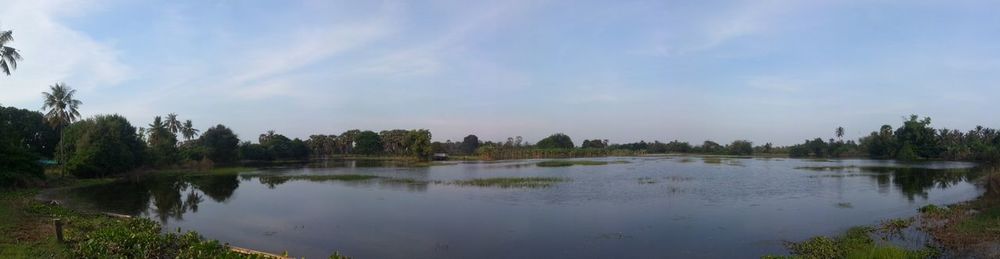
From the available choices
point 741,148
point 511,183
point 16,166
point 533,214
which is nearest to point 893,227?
point 533,214

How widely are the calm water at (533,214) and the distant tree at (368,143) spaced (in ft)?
281

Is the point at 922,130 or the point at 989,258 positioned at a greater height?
the point at 922,130

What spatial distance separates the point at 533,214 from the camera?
23.3m

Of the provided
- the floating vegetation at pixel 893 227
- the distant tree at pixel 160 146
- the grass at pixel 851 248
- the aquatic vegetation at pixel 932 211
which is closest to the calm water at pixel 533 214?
the aquatic vegetation at pixel 932 211

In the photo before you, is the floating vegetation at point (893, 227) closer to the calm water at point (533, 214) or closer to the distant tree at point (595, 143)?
the calm water at point (533, 214)

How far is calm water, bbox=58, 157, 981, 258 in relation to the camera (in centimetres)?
1688

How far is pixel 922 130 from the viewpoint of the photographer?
8925cm

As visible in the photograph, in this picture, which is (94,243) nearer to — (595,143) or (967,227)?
(967,227)

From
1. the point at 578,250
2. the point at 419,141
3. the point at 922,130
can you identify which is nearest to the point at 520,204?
the point at 578,250

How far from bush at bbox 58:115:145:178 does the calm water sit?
28.9 ft

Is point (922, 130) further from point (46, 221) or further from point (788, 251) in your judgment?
point (46, 221)

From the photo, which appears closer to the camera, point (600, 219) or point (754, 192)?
point (600, 219)

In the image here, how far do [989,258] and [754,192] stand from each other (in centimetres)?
1972

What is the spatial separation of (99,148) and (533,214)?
44.1 meters
